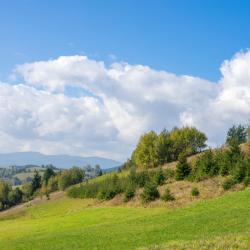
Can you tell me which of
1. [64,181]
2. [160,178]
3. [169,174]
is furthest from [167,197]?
[64,181]

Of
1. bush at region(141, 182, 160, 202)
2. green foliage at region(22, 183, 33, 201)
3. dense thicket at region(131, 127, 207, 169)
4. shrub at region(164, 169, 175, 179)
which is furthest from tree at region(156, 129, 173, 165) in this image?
green foliage at region(22, 183, 33, 201)

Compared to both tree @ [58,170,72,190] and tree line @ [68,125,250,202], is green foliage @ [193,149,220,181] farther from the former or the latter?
tree @ [58,170,72,190]

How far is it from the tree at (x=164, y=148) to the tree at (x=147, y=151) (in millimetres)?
1347

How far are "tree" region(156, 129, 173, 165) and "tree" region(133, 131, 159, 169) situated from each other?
1347mm

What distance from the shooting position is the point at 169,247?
19453 millimetres

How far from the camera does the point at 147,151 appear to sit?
134375 millimetres

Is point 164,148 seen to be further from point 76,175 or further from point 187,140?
point 76,175

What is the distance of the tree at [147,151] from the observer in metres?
132

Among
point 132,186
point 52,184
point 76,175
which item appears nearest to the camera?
point 132,186

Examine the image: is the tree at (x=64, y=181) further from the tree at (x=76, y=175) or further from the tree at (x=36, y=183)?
the tree at (x=36, y=183)

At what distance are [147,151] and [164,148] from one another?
18.9 ft

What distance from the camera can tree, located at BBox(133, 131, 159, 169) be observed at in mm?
132500

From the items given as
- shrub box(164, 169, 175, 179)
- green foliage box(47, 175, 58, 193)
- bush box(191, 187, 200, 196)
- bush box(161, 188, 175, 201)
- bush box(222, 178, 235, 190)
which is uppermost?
green foliage box(47, 175, 58, 193)

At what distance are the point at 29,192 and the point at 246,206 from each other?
154835 millimetres
